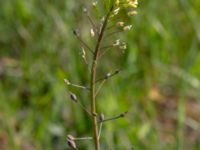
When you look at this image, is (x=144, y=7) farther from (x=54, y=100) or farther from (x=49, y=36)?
(x=54, y=100)

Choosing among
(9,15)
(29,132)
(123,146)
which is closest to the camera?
(123,146)

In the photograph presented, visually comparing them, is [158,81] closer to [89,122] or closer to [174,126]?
[174,126]

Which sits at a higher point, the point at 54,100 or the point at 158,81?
the point at 54,100

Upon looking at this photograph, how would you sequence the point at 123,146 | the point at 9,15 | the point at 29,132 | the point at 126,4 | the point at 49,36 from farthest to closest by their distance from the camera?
the point at 9,15 → the point at 49,36 → the point at 29,132 → the point at 123,146 → the point at 126,4

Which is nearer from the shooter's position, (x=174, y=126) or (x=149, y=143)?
(x=149, y=143)

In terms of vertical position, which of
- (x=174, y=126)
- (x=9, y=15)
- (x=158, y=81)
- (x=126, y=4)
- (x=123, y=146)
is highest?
(x=126, y=4)

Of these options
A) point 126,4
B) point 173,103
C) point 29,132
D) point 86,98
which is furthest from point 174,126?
point 126,4

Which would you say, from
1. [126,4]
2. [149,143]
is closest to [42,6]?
[149,143]
